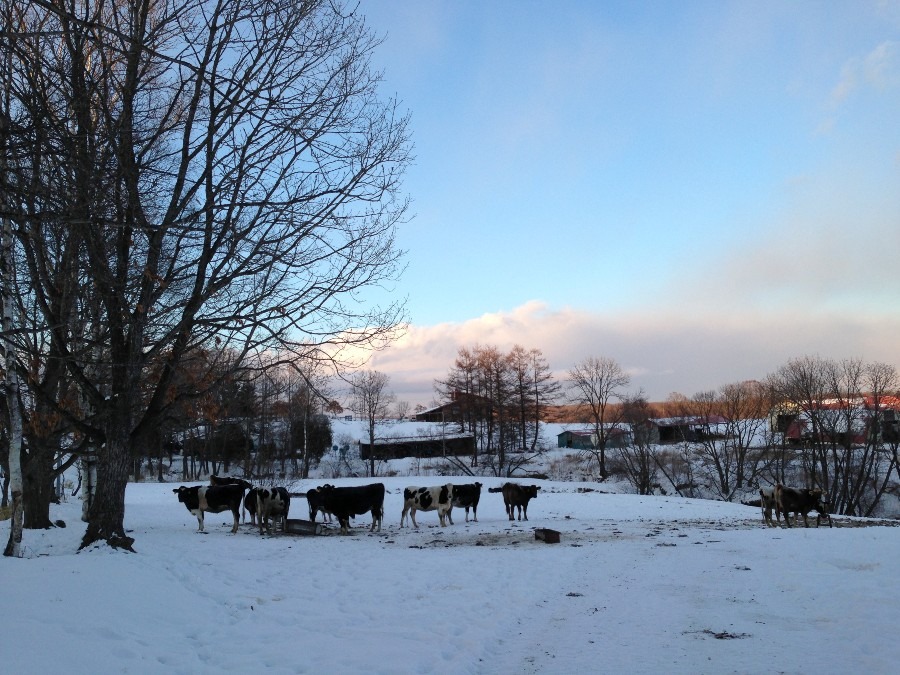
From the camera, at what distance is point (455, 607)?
845 cm

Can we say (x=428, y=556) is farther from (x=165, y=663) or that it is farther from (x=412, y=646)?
(x=165, y=663)

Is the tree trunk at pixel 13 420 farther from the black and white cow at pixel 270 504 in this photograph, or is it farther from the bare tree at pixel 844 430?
the bare tree at pixel 844 430

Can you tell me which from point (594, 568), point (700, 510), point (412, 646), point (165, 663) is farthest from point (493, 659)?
point (700, 510)

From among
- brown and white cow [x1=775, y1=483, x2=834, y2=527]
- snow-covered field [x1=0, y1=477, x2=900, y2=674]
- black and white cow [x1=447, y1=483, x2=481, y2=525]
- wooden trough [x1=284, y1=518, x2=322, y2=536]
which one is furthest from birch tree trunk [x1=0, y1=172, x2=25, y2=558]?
brown and white cow [x1=775, y1=483, x2=834, y2=527]

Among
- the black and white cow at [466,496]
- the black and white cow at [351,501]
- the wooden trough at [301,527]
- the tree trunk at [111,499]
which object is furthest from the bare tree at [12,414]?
the black and white cow at [466,496]

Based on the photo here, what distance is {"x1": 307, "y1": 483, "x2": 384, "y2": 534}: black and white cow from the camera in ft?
60.6

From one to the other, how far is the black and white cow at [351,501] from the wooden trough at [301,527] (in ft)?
3.03

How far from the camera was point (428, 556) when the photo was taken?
13047 mm

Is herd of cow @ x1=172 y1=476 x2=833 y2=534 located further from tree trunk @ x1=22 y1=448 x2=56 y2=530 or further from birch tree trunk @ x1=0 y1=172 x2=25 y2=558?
birch tree trunk @ x1=0 y1=172 x2=25 y2=558

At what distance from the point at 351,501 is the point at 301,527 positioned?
1.84 meters

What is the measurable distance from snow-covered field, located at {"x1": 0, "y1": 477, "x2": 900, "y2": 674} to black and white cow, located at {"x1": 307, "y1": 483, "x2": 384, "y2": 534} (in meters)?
3.59

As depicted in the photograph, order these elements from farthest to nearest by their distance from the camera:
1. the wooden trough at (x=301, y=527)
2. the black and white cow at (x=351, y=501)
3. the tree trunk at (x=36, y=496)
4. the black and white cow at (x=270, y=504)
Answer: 1. the black and white cow at (x=351, y=501)
2. the black and white cow at (x=270, y=504)
3. the wooden trough at (x=301, y=527)
4. the tree trunk at (x=36, y=496)

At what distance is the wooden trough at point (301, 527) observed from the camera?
1733 centimetres

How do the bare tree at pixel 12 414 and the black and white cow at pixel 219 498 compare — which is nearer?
the bare tree at pixel 12 414
